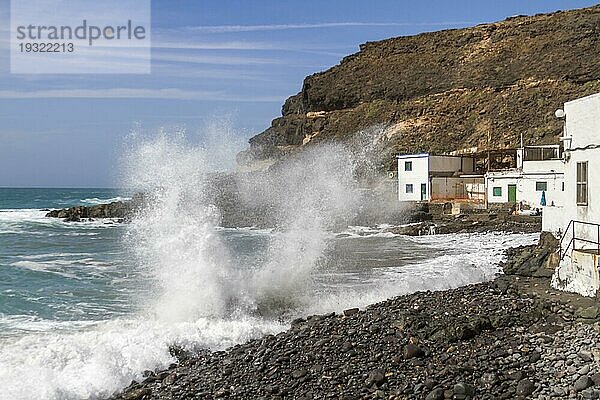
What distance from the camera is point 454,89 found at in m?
68.2

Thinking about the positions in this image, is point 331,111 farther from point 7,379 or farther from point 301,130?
point 7,379

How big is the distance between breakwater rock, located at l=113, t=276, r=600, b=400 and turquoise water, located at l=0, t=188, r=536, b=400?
997 millimetres

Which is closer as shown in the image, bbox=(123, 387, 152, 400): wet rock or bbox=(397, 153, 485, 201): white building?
bbox=(123, 387, 152, 400): wet rock

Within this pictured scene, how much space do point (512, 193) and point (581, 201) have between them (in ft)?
77.3

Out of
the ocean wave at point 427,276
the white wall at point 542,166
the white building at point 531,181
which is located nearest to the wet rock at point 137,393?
the ocean wave at point 427,276

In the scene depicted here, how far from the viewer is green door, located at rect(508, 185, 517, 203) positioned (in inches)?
1445

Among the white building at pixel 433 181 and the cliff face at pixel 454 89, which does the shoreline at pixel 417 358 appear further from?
the cliff face at pixel 454 89

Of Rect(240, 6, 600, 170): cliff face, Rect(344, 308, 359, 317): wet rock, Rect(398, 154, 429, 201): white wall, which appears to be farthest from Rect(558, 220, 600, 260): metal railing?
Rect(240, 6, 600, 170): cliff face

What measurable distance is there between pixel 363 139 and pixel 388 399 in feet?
193

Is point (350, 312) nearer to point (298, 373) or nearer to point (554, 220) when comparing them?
point (298, 373)

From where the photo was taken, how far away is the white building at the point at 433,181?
42875 mm

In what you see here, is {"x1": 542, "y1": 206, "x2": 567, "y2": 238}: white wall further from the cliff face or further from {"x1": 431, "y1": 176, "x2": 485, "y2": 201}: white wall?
the cliff face

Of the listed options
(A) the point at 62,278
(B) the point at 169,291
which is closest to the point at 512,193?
(A) the point at 62,278

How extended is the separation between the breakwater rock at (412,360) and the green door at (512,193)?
24.9 meters
